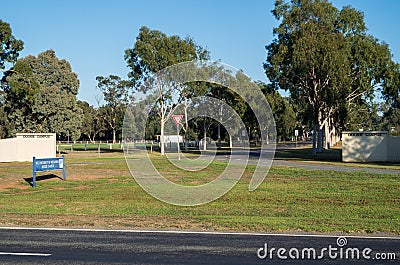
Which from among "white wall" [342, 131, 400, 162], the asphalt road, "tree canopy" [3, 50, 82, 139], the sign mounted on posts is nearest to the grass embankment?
the sign mounted on posts

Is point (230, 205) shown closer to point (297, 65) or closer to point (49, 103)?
point (297, 65)

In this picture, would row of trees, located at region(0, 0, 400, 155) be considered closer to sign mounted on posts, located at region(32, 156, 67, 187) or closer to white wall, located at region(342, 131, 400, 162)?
white wall, located at region(342, 131, 400, 162)

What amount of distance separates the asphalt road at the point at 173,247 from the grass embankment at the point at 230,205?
1.34m

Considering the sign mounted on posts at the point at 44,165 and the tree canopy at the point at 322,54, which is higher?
the tree canopy at the point at 322,54

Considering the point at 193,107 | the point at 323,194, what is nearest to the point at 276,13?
the point at 193,107

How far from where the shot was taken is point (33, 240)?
11.8m

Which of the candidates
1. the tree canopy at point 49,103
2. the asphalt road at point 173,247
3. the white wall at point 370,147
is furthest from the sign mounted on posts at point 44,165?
the tree canopy at point 49,103

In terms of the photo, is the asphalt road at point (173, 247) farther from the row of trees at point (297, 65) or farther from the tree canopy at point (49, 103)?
the tree canopy at point (49, 103)

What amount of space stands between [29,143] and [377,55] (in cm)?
3737

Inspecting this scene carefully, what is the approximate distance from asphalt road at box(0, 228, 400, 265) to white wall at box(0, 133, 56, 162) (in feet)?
112

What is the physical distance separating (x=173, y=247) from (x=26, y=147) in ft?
127

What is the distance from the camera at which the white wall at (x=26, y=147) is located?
45.2 meters

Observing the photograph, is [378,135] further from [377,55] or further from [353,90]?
[353,90]

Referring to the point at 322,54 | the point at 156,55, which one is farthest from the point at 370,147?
the point at 156,55
